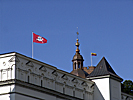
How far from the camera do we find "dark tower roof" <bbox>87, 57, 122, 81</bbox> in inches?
2729

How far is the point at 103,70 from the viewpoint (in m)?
69.9

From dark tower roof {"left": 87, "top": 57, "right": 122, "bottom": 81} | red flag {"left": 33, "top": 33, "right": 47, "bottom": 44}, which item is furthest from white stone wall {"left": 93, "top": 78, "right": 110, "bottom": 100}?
red flag {"left": 33, "top": 33, "right": 47, "bottom": 44}

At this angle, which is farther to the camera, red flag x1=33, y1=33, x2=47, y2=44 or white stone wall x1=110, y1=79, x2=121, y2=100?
white stone wall x1=110, y1=79, x2=121, y2=100

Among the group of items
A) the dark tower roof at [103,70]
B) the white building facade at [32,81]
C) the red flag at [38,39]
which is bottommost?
the white building facade at [32,81]

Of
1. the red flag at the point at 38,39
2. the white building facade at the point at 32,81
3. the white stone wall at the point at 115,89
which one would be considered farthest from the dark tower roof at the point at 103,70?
the red flag at the point at 38,39

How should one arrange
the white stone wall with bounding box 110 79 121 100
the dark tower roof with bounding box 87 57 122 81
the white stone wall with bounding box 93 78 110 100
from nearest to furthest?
the white stone wall with bounding box 93 78 110 100, the white stone wall with bounding box 110 79 121 100, the dark tower roof with bounding box 87 57 122 81

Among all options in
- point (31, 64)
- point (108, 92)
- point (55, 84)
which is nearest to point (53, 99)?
point (55, 84)

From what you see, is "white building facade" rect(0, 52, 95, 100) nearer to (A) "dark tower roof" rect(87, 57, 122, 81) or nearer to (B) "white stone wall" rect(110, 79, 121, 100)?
(A) "dark tower roof" rect(87, 57, 122, 81)

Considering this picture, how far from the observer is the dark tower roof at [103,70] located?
69.3m

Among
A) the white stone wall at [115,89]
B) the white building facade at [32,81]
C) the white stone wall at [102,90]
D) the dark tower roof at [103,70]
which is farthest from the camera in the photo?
the dark tower roof at [103,70]

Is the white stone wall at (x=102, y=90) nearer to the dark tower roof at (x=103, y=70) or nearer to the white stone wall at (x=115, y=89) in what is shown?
the white stone wall at (x=115, y=89)

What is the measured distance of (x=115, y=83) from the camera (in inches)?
2753

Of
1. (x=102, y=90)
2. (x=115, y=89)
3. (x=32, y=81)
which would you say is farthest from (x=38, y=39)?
(x=115, y=89)

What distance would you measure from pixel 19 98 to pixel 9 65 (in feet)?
13.8
